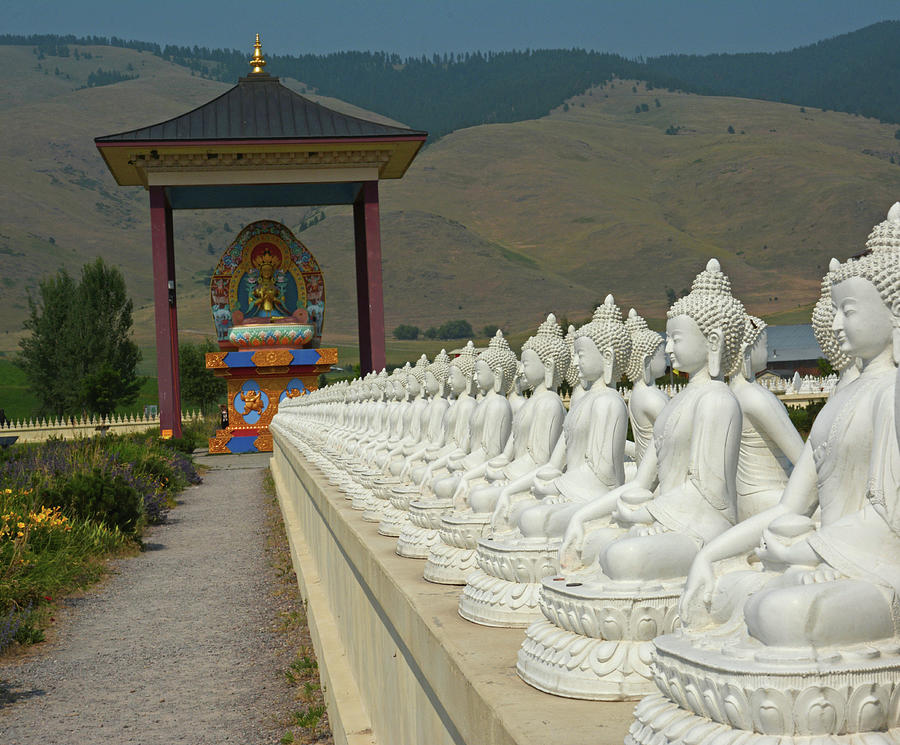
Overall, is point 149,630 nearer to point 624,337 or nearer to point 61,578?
point 61,578

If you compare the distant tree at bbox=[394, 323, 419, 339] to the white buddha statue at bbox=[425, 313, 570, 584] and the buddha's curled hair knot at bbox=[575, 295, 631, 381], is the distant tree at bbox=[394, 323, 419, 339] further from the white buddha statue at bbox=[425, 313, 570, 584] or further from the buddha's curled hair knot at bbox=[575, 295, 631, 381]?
the buddha's curled hair knot at bbox=[575, 295, 631, 381]

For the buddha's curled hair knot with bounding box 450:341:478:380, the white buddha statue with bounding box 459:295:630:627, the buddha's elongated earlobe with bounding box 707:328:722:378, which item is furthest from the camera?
the buddha's curled hair knot with bounding box 450:341:478:380

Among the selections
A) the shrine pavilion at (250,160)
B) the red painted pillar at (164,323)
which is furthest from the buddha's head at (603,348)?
the red painted pillar at (164,323)

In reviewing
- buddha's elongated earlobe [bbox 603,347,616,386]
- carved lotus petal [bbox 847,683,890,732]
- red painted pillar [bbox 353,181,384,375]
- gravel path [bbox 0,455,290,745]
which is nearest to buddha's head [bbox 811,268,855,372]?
carved lotus petal [bbox 847,683,890,732]

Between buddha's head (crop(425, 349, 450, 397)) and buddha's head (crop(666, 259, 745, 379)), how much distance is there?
4457mm

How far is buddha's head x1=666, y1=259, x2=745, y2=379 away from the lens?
3275mm

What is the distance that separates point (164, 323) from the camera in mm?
34531

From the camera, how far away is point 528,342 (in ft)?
17.1

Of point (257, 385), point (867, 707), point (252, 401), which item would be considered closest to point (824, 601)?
point (867, 707)

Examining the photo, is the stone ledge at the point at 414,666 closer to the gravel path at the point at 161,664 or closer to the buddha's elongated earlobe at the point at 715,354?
the gravel path at the point at 161,664

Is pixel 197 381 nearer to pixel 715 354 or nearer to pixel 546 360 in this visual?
pixel 546 360

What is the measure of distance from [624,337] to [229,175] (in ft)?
106

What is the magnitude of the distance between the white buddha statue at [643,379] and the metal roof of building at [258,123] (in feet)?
96.2

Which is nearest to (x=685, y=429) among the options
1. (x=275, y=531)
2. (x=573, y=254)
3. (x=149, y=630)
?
(x=149, y=630)
